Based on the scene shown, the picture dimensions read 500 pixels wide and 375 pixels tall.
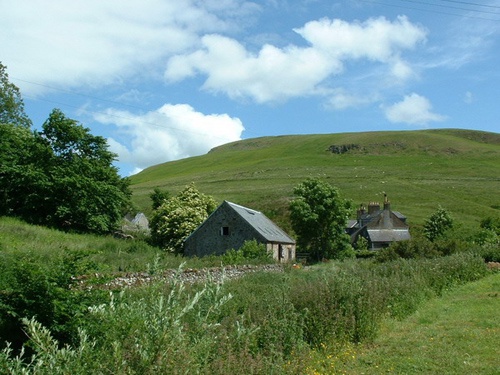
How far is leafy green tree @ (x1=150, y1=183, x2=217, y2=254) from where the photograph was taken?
48.8m

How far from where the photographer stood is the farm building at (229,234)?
4094 centimetres

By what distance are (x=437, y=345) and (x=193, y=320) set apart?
4815 mm

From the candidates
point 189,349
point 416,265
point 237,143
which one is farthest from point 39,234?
point 237,143

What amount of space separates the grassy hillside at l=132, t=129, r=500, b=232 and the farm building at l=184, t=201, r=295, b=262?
29.7m

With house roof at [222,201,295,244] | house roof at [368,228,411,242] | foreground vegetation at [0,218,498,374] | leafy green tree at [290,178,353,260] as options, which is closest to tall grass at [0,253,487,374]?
foreground vegetation at [0,218,498,374]

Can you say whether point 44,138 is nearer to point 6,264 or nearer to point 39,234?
point 39,234

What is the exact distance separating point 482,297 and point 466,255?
239 inches

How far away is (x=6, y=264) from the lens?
40.4 feet

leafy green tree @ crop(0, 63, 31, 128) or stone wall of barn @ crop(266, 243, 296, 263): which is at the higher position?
leafy green tree @ crop(0, 63, 31, 128)

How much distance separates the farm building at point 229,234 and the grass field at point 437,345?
27.8 m

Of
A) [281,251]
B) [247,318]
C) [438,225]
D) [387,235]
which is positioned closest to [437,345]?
[247,318]

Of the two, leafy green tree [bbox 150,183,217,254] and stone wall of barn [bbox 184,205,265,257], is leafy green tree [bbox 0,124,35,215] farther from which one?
leafy green tree [bbox 150,183,217,254]

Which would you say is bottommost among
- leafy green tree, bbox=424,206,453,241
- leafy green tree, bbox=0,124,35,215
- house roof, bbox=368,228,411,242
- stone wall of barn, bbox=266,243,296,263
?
stone wall of barn, bbox=266,243,296,263

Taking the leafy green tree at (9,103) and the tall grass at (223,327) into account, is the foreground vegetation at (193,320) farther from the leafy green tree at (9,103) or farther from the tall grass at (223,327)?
the leafy green tree at (9,103)
